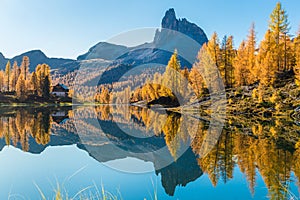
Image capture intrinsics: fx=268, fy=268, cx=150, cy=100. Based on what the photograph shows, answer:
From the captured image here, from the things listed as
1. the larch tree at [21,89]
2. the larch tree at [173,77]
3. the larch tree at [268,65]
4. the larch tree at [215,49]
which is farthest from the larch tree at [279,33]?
the larch tree at [21,89]

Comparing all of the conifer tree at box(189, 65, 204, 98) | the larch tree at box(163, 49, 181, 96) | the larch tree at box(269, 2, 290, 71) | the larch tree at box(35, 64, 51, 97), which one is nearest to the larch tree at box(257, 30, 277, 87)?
the larch tree at box(269, 2, 290, 71)

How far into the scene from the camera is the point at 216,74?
156ft

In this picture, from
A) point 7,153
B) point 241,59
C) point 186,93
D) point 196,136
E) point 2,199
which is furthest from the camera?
point 186,93

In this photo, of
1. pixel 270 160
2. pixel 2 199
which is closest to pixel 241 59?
pixel 270 160

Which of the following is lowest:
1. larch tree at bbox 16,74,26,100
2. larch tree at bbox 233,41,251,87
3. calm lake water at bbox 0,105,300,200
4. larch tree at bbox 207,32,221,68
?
calm lake water at bbox 0,105,300,200

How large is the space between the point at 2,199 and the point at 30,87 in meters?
73.4

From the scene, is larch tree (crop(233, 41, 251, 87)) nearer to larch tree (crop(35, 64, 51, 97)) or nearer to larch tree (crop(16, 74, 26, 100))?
larch tree (crop(16, 74, 26, 100))

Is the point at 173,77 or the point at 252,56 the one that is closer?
the point at 252,56

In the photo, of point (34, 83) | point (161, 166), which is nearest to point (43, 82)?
point (34, 83)

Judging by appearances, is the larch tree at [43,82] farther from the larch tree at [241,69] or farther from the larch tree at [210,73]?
the larch tree at [241,69]

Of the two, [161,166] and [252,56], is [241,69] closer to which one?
[252,56]

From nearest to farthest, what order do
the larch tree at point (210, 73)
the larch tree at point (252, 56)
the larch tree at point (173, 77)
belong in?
1. the larch tree at point (252, 56)
2. the larch tree at point (210, 73)
3. the larch tree at point (173, 77)

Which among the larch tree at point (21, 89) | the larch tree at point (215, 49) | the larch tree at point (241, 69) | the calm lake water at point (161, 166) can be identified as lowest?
the calm lake water at point (161, 166)

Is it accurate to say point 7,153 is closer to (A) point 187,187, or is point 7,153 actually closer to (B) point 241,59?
(A) point 187,187
